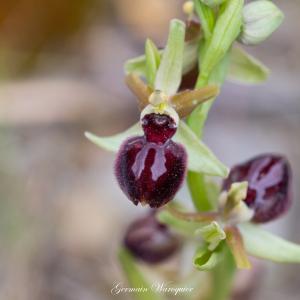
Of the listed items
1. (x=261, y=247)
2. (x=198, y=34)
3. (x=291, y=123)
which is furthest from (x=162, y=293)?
(x=291, y=123)

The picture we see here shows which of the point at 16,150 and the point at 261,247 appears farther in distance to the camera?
the point at 16,150

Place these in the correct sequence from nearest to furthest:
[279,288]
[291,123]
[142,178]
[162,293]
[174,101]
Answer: [142,178] → [174,101] → [162,293] → [279,288] → [291,123]

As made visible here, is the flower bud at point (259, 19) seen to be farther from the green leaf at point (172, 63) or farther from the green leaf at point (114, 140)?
the green leaf at point (114, 140)

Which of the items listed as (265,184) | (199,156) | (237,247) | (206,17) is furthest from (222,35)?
(237,247)

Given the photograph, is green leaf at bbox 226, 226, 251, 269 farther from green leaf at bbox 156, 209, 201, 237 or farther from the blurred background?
the blurred background

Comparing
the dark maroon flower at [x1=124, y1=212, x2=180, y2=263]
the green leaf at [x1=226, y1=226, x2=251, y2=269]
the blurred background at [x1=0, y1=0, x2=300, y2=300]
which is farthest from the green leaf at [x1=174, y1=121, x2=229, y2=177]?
the blurred background at [x1=0, y1=0, x2=300, y2=300]

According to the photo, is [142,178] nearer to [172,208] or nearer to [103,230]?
[172,208]

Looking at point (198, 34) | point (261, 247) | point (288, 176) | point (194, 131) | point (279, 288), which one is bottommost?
point (279, 288)
